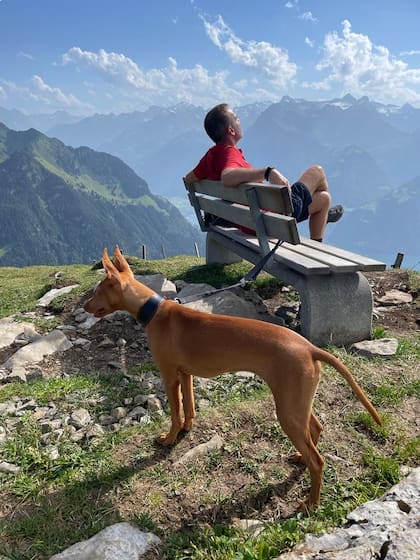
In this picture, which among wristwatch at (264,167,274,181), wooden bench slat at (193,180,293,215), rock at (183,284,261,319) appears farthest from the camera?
rock at (183,284,261,319)

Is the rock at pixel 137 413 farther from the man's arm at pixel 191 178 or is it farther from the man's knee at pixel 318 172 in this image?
the man's arm at pixel 191 178

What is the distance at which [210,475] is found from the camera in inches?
138

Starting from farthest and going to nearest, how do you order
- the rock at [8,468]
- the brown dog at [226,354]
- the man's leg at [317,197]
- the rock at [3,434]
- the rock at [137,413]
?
the man's leg at [317,197] → the rock at [137,413] → the rock at [3,434] → the rock at [8,468] → the brown dog at [226,354]

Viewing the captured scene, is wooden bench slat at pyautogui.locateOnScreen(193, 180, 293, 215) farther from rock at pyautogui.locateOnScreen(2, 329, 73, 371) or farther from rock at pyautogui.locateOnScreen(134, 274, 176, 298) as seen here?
rock at pyautogui.locateOnScreen(2, 329, 73, 371)

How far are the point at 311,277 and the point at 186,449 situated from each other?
8.99 ft

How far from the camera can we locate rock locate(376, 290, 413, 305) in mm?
7367

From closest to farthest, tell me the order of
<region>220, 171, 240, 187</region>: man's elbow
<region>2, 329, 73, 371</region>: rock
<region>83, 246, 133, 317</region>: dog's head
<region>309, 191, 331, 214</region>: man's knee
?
1. <region>83, 246, 133, 317</region>: dog's head
2. <region>2, 329, 73, 371</region>: rock
3. <region>220, 171, 240, 187</region>: man's elbow
4. <region>309, 191, 331, 214</region>: man's knee

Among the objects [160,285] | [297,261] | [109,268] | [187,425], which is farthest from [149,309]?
[160,285]

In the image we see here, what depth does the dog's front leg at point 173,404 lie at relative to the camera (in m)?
3.68

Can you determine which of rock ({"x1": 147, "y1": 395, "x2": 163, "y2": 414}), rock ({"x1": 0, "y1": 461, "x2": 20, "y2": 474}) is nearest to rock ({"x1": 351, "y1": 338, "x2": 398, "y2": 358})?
rock ({"x1": 147, "y1": 395, "x2": 163, "y2": 414})

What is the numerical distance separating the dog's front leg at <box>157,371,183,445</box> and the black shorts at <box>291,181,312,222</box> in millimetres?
3511

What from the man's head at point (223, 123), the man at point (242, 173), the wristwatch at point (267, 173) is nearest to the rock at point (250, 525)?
the wristwatch at point (267, 173)

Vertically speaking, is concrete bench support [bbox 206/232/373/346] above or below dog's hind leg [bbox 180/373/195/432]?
above

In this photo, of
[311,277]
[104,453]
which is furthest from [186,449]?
[311,277]
